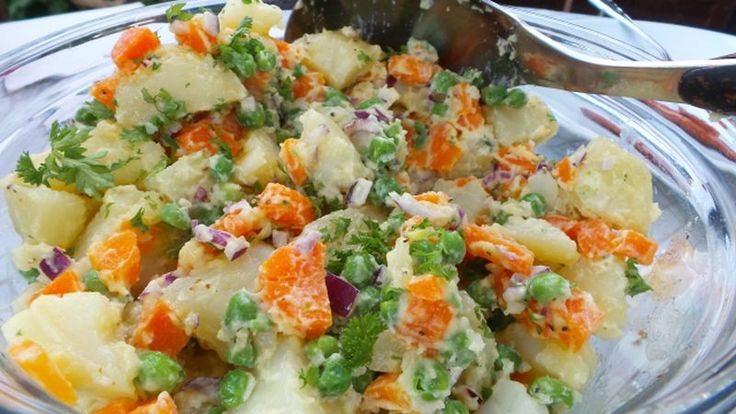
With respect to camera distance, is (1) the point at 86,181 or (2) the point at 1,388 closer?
(2) the point at 1,388

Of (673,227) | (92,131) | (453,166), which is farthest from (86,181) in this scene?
(673,227)

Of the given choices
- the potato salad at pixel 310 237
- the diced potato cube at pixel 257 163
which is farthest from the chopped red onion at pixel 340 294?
the diced potato cube at pixel 257 163

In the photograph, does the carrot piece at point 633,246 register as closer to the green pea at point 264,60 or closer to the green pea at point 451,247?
the green pea at point 451,247

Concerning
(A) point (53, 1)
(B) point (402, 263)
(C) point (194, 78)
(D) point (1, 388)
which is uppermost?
(C) point (194, 78)

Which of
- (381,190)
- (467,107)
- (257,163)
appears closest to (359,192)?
(381,190)

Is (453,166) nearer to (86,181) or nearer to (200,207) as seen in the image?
(200,207)

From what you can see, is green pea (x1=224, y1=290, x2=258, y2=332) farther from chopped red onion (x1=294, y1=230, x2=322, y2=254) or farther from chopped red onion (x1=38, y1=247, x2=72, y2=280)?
chopped red onion (x1=38, y1=247, x2=72, y2=280)

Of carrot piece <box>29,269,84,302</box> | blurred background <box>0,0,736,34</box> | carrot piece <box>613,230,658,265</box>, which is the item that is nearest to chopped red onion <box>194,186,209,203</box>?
carrot piece <box>29,269,84,302</box>
